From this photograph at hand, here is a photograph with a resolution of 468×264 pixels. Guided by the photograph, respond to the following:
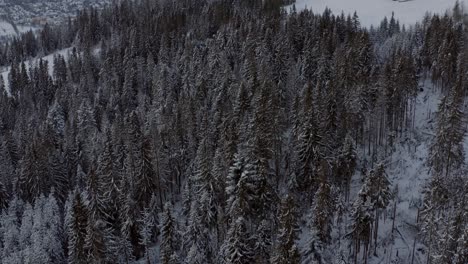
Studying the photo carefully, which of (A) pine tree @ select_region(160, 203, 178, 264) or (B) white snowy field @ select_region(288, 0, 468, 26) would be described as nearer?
(A) pine tree @ select_region(160, 203, 178, 264)

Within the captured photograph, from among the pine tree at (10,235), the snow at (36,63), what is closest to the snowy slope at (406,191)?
the pine tree at (10,235)

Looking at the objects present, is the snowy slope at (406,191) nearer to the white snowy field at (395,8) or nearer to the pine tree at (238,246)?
the pine tree at (238,246)

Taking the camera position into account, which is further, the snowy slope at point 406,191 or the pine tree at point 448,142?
the pine tree at point 448,142

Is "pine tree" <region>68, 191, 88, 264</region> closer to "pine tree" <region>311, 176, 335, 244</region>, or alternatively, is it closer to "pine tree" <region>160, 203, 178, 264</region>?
"pine tree" <region>160, 203, 178, 264</region>

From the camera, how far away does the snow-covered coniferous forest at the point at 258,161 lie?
5131 cm

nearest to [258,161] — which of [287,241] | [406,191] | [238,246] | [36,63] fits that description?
[238,246]

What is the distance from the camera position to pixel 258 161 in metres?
51.5

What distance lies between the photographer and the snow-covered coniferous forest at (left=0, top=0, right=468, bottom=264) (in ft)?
168

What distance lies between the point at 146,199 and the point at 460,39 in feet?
266

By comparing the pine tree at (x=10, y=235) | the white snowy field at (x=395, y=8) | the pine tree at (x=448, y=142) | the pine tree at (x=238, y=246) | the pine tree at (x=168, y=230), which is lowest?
the pine tree at (x=10, y=235)

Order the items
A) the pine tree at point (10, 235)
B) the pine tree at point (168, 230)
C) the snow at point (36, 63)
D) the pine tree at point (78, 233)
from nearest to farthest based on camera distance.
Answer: the pine tree at point (78, 233), the pine tree at point (168, 230), the pine tree at point (10, 235), the snow at point (36, 63)

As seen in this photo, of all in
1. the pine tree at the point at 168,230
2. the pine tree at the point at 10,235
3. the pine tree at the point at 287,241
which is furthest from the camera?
the pine tree at the point at 10,235

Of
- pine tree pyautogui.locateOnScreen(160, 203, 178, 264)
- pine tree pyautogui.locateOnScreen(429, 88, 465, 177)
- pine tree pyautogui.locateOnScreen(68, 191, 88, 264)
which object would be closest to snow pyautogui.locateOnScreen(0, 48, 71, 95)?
pine tree pyautogui.locateOnScreen(68, 191, 88, 264)

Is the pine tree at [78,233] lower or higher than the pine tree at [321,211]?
lower
